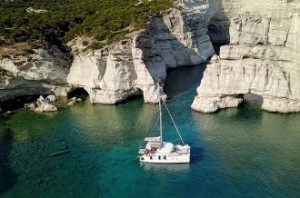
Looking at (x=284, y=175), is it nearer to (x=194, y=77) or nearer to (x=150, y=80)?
(x=150, y=80)

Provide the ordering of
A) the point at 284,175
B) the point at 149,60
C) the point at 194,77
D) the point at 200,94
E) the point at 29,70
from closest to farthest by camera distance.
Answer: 1. the point at 284,175
2. the point at 200,94
3. the point at 29,70
4. the point at 149,60
5. the point at 194,77

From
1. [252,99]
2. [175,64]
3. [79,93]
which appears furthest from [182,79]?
[79,93]

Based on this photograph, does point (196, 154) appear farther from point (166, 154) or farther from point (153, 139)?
point (153, 139)

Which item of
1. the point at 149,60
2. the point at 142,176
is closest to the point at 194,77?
the point at 149,60

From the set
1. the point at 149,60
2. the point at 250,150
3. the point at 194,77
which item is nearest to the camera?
the point at 250,150

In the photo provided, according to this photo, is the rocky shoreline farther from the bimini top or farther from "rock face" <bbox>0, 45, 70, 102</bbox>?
the bimini top

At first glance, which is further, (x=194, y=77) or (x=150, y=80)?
(x=194, y=77)

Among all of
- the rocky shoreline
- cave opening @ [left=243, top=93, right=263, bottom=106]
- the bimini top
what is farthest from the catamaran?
cave opening @ [left=243, top=93, right=263, bottom=106]

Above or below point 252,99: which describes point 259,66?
above
